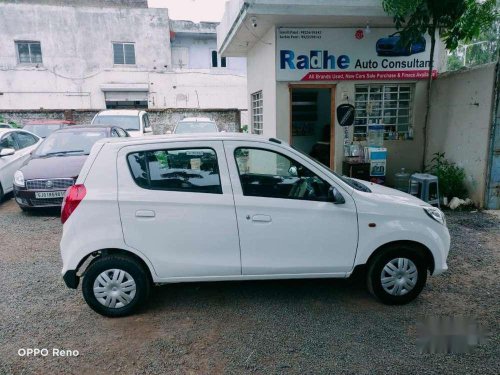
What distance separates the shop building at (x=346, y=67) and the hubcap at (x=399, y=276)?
4.62m

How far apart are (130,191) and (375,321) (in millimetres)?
2514

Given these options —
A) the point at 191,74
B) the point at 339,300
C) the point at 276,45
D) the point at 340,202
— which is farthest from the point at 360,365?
the point at 191,74

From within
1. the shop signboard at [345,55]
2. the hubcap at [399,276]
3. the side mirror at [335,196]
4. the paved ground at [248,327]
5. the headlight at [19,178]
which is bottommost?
the paved ground at [248,327]

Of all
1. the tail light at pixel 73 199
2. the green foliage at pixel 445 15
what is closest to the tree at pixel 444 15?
the green foliage at pixel 445 15

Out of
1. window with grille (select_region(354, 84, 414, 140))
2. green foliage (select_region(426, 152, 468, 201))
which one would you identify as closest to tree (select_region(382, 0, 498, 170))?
window with grille (select_region(354, 84, 414, 140))

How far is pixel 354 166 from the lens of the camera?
7395mm

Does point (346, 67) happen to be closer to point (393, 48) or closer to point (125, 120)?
point (393, 48)

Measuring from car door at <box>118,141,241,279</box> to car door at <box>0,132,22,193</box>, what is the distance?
237 inches

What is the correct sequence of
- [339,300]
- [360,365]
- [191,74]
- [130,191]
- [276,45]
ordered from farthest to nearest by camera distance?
1. [191,74]
2. [276,45]
3. [339,300]
4. [130,191]
5. [360,365]

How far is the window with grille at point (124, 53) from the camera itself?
22.0m

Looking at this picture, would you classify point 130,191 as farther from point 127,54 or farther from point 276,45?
point 127,54

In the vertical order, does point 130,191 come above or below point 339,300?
above

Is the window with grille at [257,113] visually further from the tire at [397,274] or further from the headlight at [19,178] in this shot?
the tire at [397,274]

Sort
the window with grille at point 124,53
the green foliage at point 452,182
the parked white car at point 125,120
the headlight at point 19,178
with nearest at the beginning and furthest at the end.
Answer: the headlight at point 19,178, the green foliage at point 452,182, the parked white car at point 125,120, the window with grille at point 124,53
